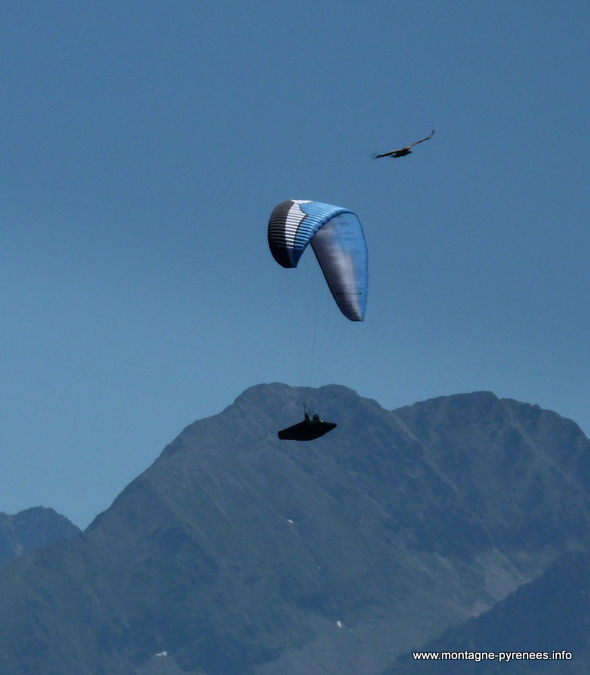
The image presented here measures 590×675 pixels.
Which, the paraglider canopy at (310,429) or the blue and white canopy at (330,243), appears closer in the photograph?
the paraglider canopy at (310,429)

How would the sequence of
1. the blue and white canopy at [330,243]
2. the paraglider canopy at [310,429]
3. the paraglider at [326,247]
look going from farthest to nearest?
the blue and white canopy at [330,243] < the paraglider at [326,247] < the paraglider canopy at [310,429]

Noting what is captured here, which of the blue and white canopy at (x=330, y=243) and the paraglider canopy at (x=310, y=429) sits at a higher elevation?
the blue and white canopy at (x=330, y=243)

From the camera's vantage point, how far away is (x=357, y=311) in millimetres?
111062

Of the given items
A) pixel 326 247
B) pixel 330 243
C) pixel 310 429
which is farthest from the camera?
pixel 330 243

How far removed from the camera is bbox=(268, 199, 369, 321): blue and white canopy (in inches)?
4264

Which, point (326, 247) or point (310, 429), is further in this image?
point (326, 247)

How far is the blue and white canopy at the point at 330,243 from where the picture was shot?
4264 inches

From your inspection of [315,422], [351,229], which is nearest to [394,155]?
[351,229]

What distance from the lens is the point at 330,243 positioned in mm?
116750

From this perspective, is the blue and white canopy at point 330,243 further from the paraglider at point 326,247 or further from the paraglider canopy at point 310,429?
the paraglider canopy at point 310,429

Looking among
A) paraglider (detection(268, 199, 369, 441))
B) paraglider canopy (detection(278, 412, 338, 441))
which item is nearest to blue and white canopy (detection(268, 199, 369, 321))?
paraglider (detection(268, 199, 369, 441))

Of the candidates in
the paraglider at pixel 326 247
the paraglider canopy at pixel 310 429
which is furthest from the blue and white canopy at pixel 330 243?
the paraglider canopy at pixel 310 429

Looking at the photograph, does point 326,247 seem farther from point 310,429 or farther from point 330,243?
point 310,429

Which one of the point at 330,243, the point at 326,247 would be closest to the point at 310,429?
the point at 326,247
